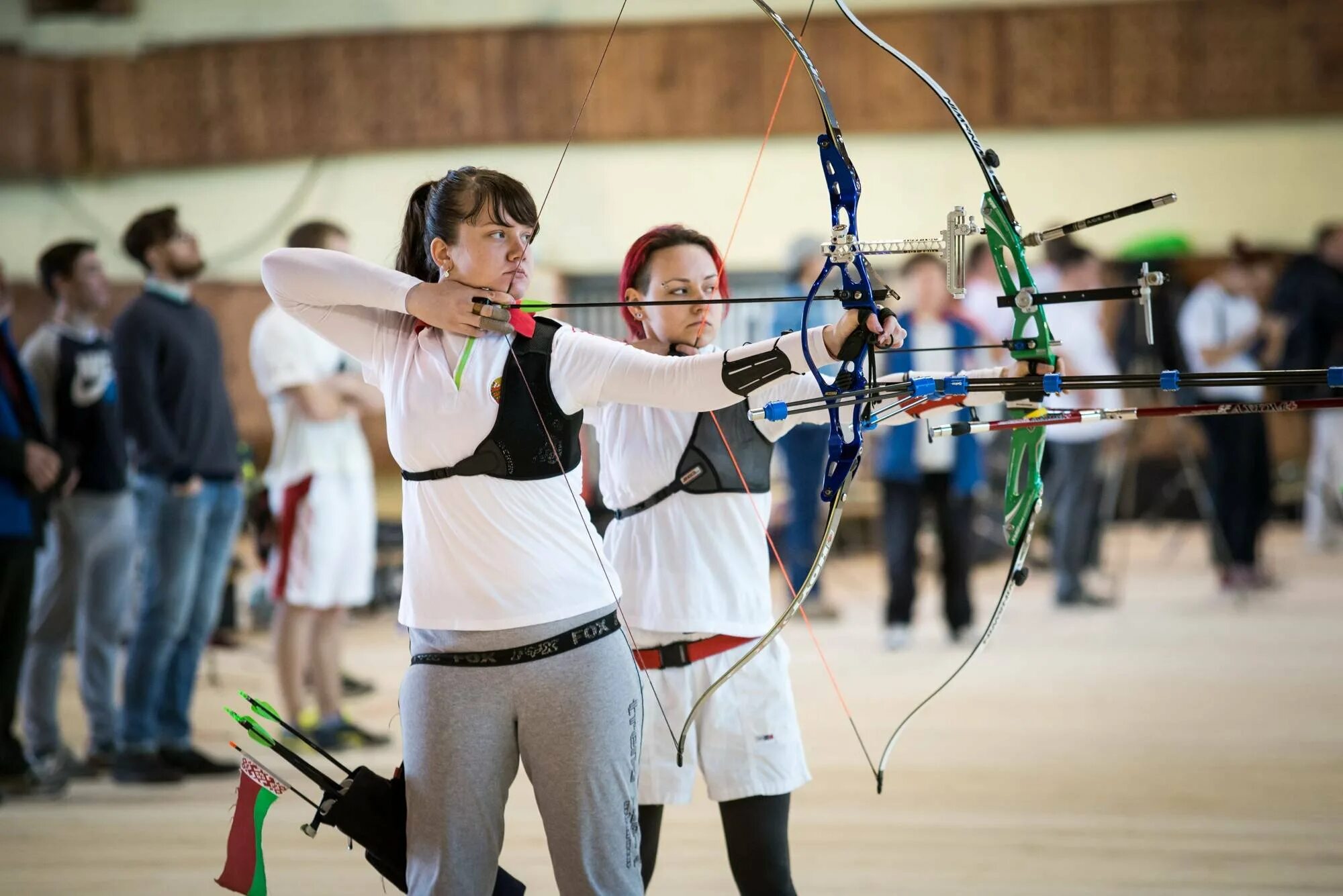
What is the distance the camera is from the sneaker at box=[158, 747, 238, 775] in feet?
12.1

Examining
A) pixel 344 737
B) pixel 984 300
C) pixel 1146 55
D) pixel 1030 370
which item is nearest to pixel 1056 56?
pixel 1146 55

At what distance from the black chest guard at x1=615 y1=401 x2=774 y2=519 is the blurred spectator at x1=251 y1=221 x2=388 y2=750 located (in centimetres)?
181

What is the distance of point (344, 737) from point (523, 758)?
7.33ft

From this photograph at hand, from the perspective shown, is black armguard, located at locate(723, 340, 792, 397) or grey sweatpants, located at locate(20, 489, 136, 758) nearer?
black armguard, located at locate(723, 340, 792, 397)

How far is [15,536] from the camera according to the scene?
11.4 ft

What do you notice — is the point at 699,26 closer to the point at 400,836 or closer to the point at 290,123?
the point at 290,123

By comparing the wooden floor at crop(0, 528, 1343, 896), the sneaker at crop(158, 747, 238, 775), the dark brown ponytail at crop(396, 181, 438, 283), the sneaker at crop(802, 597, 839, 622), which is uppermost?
the dark brown ponytail at crop(396, 181, 438, 283)

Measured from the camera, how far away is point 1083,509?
223 inches

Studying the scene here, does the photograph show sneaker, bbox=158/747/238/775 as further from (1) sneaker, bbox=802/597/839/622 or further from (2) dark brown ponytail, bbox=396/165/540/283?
(1) sneaker, bbox=802/597/839/622

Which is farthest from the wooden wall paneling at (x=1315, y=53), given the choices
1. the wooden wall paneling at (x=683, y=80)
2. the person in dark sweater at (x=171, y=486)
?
the person in dark sweater at (x=171, y=486)

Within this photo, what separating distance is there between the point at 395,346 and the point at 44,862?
1.82 meters

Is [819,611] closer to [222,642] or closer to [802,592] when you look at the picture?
[222,642]

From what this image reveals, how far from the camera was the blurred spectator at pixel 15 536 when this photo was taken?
3.47 m

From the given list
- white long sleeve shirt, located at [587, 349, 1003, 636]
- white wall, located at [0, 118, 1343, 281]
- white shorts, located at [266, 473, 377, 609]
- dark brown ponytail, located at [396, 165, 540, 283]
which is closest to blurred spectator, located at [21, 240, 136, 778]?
white shorts, located at [266, 473, 377, 609]
